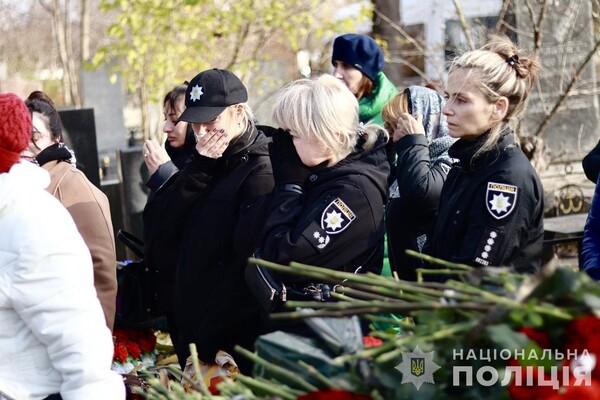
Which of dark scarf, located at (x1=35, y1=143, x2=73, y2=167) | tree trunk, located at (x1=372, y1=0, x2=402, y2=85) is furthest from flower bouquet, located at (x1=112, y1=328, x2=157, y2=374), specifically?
tree trunk, located at (x1=372, y1=0, x2=402, y2=85)

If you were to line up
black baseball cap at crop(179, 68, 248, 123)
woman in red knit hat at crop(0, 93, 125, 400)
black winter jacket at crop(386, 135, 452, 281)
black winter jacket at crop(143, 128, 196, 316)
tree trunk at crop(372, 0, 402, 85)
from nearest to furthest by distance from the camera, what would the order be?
1. woman in red knit hat at crop(0, 93, 125, 400)
2. black winter jacket at crop(386, 135, 452, 281)
3. black baseball cap at crop(179, 68, 248, 123)
4. black winter jacket at crop(143, 128, 196, 316)
5. tree trunk at crop(372, 0, 402, 85)

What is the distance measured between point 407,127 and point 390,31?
5.85 metres

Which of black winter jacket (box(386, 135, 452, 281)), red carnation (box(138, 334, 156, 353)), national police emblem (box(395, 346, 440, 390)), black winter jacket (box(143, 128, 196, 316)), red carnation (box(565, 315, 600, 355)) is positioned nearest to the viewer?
red carnation (box(565, 315, 600, 355))

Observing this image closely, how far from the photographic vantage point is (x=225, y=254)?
412 centimetres

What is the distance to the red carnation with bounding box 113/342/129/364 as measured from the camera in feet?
15.9

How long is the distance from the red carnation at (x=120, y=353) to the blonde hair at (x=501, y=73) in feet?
7.58

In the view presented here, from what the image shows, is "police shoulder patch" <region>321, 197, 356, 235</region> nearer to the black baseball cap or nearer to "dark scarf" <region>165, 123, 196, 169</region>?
the black baseball cap

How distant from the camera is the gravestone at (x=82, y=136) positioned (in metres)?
7.93

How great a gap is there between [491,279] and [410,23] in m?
9.86

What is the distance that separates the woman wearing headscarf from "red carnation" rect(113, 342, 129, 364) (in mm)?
1629

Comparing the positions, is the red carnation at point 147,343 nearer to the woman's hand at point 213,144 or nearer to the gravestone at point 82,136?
the woman's hand at point 213,144

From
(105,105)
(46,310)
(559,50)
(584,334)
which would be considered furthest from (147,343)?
(105,105)

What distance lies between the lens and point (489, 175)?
136 inches

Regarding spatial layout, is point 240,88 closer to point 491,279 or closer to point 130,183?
point 491,279
